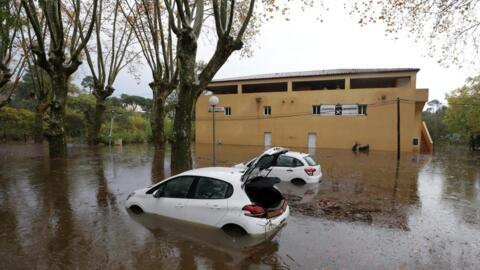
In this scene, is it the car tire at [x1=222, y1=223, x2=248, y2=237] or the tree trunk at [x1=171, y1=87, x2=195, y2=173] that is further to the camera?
the tree trunk at [x1=171, y1=87, x2=195, y2=173]

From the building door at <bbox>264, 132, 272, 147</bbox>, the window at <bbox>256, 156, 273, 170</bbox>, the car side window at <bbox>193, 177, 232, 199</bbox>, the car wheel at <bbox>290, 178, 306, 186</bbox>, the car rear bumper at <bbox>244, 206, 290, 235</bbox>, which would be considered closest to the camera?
the car rear bumper at <bbox>244, 206, 290, 235</bbox>

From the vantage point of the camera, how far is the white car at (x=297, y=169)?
11094 mm

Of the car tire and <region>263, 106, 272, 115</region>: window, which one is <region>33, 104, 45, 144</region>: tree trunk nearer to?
<region>263, 106, 272, 115</region>: window

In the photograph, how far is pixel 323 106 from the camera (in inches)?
1177

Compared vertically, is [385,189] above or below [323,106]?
below

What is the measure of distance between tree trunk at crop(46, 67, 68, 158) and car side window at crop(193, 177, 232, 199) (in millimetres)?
13459

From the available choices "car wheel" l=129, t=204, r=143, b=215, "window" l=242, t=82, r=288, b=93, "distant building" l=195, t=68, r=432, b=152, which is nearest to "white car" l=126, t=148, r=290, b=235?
"car wheel" l=129, t=204, r=143, b=215

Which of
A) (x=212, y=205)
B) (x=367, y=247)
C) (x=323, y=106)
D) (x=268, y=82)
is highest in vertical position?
(x=268, y=82)

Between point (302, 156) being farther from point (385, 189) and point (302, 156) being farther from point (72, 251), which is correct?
point (72, 251)

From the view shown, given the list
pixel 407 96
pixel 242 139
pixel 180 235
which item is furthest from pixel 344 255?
pixel 242 139

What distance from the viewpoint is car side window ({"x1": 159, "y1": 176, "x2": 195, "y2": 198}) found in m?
6.29

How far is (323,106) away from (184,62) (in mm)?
20977

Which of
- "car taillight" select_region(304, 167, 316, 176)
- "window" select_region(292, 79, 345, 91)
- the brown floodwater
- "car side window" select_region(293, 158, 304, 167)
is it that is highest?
"window" select_region(292, 79, 345, 91)

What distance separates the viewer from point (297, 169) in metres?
11.2
